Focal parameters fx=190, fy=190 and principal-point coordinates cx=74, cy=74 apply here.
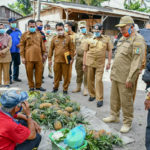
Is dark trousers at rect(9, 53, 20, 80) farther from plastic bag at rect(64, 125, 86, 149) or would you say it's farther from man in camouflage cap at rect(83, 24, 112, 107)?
plastic bag at rect(64, 125, 86, 149)

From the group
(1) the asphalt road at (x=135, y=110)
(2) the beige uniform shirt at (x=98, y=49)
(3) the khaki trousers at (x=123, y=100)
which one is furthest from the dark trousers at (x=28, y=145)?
(2) the beige uniform shirt at (x=98, y=49)

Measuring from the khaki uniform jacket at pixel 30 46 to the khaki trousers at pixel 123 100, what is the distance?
2.75 meters

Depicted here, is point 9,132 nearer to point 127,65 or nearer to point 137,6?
point 127,65

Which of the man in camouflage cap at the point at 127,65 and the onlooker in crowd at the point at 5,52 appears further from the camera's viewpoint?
the onlooker in crowd at the point at 5,52

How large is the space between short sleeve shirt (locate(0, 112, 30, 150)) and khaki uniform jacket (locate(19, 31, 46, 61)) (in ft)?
11.9

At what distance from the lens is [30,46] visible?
5.58m

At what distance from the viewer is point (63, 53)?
550 cm

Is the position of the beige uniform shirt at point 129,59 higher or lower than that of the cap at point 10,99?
higher

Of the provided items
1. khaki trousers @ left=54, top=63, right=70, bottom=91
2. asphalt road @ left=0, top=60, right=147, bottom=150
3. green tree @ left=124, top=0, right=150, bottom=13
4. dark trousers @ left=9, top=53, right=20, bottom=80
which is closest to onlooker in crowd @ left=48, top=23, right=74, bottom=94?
khaki trousers @ left=54, top=63, right=70, bottom=91

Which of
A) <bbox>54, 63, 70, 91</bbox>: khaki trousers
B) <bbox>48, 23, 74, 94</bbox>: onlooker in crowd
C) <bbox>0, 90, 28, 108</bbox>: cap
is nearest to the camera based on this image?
<bbox>0, 90, 28, 108</bbox>: cap

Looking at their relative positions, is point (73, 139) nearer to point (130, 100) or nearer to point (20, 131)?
point (20, 131)

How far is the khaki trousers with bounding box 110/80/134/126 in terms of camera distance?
143 inches

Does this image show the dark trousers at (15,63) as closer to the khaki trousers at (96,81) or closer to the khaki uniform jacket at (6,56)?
the khaki uniform jacket at (6,56)

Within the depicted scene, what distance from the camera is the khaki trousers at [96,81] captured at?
193 inches
